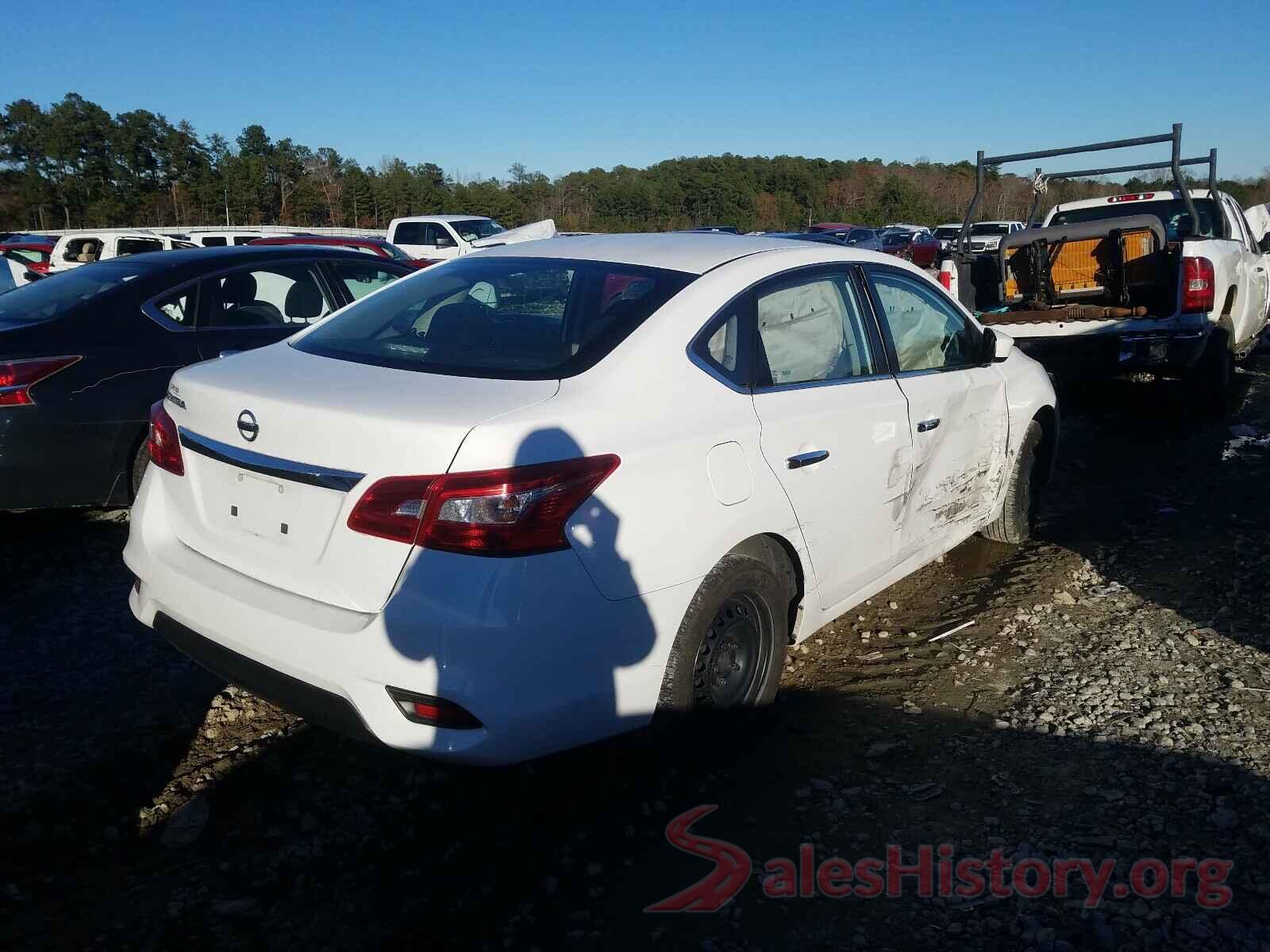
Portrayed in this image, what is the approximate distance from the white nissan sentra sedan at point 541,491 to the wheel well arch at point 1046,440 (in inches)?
61.5

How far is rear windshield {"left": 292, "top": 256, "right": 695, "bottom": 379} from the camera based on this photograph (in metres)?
Answer: 2.95

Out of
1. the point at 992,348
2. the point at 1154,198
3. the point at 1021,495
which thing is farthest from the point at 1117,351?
the point at 992,348

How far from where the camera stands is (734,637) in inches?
123

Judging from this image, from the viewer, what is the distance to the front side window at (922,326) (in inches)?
158

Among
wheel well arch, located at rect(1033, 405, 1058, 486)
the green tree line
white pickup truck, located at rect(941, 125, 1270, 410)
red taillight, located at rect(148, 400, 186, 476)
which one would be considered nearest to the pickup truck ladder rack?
white pickup truck, located at rect(941, 125, 1270, 410)

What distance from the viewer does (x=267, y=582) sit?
2.72 metres

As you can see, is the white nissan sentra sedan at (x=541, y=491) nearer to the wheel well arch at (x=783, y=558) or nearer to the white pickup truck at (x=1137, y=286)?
the wheel well arch at (x=783, y=558)

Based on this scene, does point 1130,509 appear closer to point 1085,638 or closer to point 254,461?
point 1085,638

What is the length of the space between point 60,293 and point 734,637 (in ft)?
14.8

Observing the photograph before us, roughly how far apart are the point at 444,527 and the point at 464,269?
5.40 ft

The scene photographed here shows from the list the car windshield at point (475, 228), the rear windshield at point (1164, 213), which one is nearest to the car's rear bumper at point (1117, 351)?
the rear windshield at point (1164, 213)

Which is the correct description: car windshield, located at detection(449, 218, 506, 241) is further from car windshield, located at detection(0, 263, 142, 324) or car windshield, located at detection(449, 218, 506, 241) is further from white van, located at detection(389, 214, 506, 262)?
car windshield, located at detection(0, 263, 142, 324)

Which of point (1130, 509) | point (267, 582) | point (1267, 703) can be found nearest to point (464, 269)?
point (267, 582)

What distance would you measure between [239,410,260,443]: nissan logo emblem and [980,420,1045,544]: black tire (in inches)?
140
